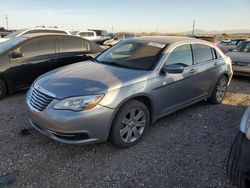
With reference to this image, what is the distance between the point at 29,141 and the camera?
383 cm

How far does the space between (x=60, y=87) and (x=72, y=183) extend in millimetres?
1259

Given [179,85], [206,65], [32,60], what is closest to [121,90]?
[179,85]

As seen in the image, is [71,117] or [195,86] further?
[195,86]

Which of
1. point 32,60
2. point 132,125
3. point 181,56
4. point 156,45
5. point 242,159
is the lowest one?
point 132,125

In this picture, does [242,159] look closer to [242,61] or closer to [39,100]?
[39,100]

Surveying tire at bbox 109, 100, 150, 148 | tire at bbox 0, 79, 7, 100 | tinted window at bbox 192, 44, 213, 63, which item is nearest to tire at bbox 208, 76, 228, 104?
tinted window at bbox 192, 44, 213, 63

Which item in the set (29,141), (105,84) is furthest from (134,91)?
(29,141)

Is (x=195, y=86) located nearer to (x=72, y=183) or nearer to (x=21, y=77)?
(x=72, y=183)

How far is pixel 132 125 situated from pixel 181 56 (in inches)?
65.2

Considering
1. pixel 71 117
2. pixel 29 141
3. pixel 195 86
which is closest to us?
pixel 71 117

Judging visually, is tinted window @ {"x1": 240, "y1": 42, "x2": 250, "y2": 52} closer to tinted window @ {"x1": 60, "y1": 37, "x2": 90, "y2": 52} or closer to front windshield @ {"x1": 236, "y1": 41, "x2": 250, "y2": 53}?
front windshield @ {"x1": 236, "y1": 41, "x2": 250, "y2": 53}

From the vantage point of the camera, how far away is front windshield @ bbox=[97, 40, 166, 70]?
161 inches

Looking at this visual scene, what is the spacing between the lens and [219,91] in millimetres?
5676

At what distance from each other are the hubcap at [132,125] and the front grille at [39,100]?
1.06m
